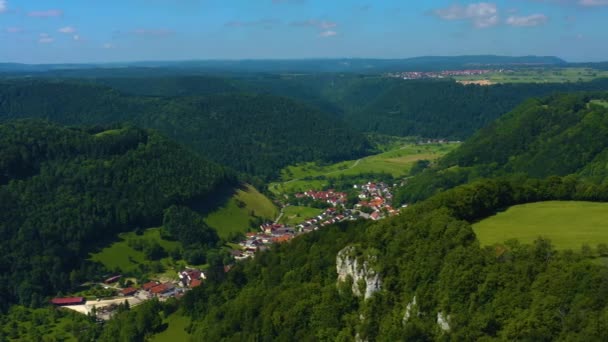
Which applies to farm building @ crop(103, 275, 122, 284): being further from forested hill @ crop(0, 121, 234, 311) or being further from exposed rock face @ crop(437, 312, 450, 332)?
exposed rock face @ crop(437, 312, 450, 332)

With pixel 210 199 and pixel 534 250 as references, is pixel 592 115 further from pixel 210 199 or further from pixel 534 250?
pixel 534 250

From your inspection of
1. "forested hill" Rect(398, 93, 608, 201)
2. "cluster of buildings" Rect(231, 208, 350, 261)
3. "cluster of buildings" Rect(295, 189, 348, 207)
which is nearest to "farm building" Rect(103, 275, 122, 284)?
"cluster of buildings" Rect(231, 208, 350, 261)

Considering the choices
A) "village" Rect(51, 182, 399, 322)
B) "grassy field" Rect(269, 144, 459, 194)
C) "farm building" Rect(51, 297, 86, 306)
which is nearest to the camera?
"village" Rect(51, 182, 399, 322)

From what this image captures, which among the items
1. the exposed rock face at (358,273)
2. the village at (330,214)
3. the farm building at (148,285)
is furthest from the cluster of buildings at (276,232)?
the exposed rock face at (358,273)

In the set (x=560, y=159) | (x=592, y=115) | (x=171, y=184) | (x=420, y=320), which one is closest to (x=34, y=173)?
(x=171, y=184)

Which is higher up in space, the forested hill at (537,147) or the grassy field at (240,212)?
the forested hill at (537,147)

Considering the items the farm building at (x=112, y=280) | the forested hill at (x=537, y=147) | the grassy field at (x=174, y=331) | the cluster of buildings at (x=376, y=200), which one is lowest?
the farm building at (x=112, y=280)

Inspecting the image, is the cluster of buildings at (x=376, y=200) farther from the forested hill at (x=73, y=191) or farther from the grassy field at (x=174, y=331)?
the grassy field at (x=174, y=331)
